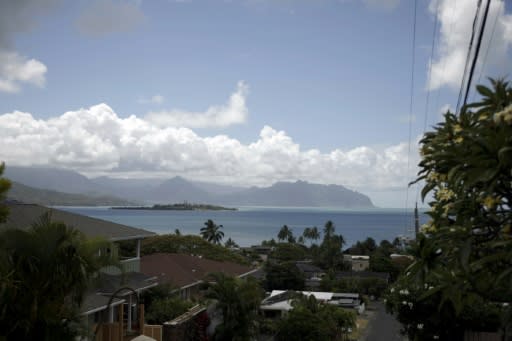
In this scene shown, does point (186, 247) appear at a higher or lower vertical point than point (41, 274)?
lower

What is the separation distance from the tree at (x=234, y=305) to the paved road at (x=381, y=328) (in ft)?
48.8

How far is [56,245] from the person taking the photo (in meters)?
9.45

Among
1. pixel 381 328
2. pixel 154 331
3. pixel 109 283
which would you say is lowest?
pixel 381 328

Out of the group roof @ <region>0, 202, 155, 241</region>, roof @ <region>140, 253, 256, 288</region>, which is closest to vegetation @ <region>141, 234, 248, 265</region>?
roof @ <region>140, 253, 256, 288</region>

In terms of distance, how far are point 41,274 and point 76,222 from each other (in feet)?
32.7

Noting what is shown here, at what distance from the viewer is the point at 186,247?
51031mm

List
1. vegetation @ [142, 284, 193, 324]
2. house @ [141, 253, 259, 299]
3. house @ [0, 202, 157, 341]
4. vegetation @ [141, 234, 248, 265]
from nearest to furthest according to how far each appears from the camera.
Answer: house @ [0, 202, 157, 341] → vegetation @ [142, 284, 193, 324] → house @ [141, 253, 259, 299] → vegetation @ [141, 234, 248, 265]

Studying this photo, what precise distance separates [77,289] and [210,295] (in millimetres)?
12845

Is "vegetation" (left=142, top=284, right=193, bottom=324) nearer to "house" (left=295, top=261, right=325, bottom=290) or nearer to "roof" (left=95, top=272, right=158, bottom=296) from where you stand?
"roof" (left=95, top=272, right=158, bottom=296)

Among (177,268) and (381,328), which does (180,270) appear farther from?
(381,328)

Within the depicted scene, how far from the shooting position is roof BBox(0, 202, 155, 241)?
54.2ft

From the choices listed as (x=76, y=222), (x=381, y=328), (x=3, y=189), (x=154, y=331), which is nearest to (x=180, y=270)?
(x=154, y=331)

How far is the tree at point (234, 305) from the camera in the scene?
21.6 m

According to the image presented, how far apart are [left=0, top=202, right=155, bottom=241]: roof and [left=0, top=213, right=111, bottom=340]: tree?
259 inches
